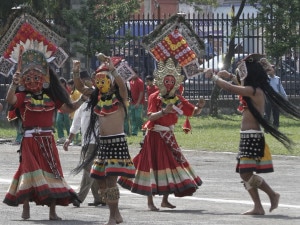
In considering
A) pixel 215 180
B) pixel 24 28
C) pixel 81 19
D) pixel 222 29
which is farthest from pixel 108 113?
pixel 222 29

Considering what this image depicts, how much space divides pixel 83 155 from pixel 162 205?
48.9 inches

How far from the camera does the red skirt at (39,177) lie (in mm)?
13445

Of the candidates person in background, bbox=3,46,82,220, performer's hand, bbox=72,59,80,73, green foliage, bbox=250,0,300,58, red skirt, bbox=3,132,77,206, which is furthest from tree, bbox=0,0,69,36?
red skirt, bbox=3,132,77,206

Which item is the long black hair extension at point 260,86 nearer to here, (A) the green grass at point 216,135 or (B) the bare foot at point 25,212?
(B) the bare foot at point 25,212

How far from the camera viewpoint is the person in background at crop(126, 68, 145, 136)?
28.1 metres

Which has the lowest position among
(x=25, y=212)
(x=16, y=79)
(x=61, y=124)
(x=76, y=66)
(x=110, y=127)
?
(x=25, y=212)

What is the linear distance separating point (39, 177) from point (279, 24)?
20663 mm

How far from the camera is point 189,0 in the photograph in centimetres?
4131

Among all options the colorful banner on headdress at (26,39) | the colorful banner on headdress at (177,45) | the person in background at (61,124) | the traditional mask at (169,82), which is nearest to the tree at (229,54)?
the person in background at (61,124)

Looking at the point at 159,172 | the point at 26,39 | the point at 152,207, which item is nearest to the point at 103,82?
the point at 26,39

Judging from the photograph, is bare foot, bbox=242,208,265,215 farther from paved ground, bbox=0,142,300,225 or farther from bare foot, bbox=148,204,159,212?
bare foot, bbox=148,204,159,212

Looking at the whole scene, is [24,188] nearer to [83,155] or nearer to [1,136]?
[83,155]

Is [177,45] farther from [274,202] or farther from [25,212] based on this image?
[25,212]

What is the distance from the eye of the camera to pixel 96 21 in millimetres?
31781
